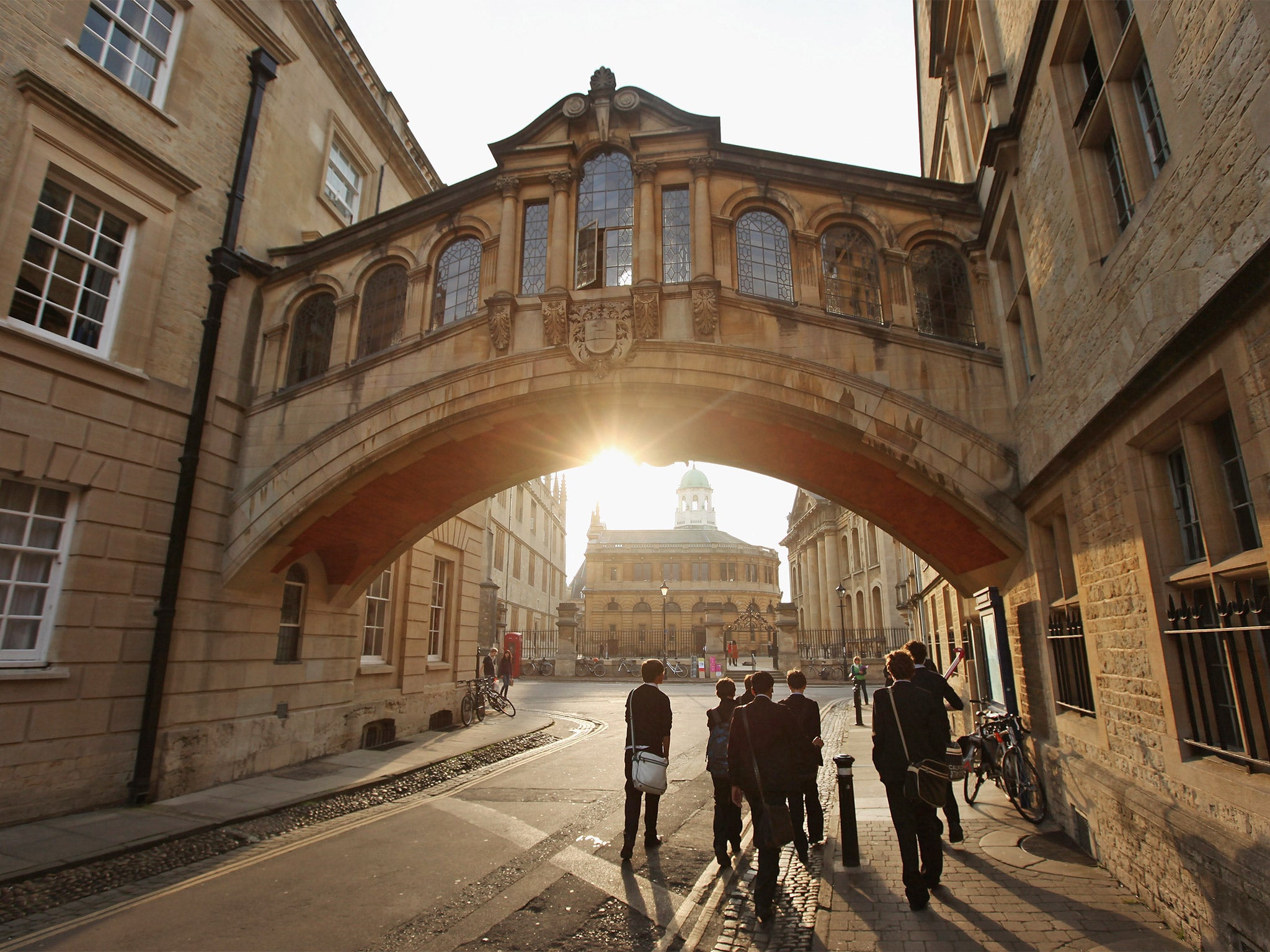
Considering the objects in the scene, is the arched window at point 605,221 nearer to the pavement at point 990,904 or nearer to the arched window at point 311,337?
the arched window at point 311,337

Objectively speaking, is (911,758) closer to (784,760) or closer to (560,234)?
(784,760)

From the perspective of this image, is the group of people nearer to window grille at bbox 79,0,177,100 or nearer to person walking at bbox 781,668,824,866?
person walking at bbox 781,668,824,866

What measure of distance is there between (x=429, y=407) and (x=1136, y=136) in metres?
8.45

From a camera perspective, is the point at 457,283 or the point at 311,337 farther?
the point at 311,337

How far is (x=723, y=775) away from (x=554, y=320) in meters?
6.38

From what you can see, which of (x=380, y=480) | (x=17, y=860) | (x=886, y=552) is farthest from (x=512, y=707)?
(x=886, y=552)

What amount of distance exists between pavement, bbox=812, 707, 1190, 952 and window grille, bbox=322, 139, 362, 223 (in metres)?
14.6

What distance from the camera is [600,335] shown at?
9773mm

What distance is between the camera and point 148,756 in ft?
28.9

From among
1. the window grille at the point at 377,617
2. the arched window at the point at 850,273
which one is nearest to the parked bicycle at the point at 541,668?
Result: the window grille at the point at 377,617

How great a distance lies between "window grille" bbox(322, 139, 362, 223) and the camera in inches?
574

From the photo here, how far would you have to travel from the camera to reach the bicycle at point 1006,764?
7203mm

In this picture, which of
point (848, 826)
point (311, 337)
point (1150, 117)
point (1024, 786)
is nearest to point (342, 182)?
point (311, 337)

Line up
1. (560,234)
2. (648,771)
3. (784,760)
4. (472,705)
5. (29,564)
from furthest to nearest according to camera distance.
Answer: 1. (472,705)
2. (560,234)
3. (29,564)
4. (648,771)
5. (784,760)
